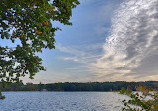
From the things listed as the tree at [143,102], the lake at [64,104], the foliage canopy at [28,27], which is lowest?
the lake at [64,104]

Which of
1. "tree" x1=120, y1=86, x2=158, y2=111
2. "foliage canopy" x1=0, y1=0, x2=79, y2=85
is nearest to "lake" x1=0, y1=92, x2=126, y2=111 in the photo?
"tree" x1=120, y1=86, x2=158, y2=111

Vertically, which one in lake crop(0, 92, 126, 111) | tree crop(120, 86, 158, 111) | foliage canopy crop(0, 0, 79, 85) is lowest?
lake crop(0, 92, 126, 111)

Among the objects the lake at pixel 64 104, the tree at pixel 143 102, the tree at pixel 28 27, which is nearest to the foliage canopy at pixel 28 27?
the tree at pixel 28 27

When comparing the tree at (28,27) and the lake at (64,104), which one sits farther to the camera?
the lake at (64,104)

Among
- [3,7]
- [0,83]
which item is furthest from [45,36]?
[0,83]

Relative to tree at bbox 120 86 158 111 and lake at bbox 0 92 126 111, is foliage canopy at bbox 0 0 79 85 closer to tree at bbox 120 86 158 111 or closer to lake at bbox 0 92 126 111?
tree at bbox 120 86 158 111

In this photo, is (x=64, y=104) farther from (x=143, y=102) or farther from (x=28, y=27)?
(x=28, y=27)

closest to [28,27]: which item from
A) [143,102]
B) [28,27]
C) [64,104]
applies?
[28,27]

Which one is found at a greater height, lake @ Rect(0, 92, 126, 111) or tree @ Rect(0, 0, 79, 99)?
tree @ Rect(0, 0, 79, 99)

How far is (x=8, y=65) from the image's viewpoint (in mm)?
12047

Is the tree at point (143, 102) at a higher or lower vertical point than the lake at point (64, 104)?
higher

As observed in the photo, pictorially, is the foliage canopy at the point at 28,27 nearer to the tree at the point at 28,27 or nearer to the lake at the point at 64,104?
the tree at the point at 28,27

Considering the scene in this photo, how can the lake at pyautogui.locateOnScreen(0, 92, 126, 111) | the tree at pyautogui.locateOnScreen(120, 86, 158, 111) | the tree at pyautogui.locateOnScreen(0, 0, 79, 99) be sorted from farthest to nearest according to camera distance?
the lake at pyautogui.locateOnScreen(0, 92, 126, 111), the tree at pyautogui.locateOnScreen(120, 86, 158, 111), the tree at pyautogui.locateOnScreen(0, 0, 79, 99)

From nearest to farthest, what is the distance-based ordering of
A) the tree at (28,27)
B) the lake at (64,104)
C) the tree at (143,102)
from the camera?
the tree at (28,27), the tree at (143,102), the lake at (64,104)
